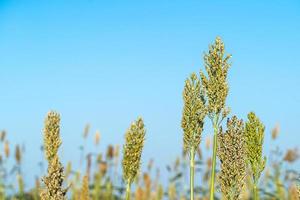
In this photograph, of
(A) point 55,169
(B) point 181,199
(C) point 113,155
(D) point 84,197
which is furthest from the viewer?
(B) point 181,199

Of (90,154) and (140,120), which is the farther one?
(90,154)

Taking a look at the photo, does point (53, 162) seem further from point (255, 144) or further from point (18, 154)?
point (18, 154)

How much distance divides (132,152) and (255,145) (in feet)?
5.03

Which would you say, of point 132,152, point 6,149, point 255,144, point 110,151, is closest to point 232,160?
point 255,144

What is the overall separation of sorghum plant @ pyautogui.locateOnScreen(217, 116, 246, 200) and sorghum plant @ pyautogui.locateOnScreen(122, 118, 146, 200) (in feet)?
3.07

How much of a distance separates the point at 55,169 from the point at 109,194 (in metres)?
5.46

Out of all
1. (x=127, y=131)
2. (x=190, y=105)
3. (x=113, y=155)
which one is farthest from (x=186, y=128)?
(x=113, y=155)

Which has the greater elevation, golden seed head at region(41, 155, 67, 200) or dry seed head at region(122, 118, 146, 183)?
dry seed head at region(122, 118, 146, 183)

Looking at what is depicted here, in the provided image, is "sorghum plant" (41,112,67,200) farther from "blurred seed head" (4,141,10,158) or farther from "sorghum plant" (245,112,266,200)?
"blurred seed head" (4,141,10,158)

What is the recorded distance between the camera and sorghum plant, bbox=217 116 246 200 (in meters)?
6.41

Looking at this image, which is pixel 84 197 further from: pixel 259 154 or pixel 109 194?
pixel 109 194

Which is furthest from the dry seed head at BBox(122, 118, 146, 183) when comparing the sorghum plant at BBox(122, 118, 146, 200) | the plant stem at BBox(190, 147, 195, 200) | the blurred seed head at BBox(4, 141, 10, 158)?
the blurred seed head at BBox(4, 141, 10, 158)

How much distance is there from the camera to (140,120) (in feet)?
20.6

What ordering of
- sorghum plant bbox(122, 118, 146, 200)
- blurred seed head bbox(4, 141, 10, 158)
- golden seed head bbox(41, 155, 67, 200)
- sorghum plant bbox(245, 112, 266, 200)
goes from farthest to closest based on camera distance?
blurred seed head bbox(4, 141, 10, 158)
sorghum plant bbox(245, 112, 266, 200)
sorghum plant bbox(122, 118, 146, 200)
golden seed head bbox(41, 155, 67, 200)
